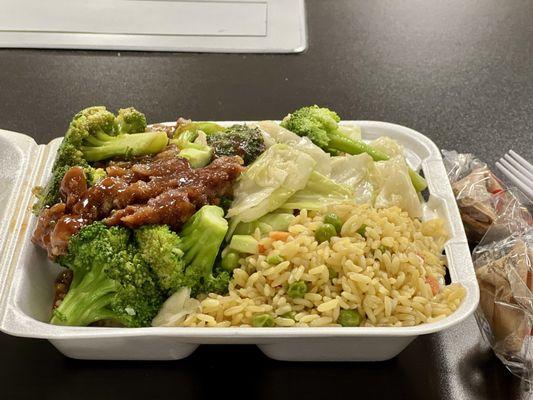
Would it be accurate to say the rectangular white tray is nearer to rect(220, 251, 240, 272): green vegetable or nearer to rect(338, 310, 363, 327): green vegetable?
rect(220, 251, 240, 272): green vegetable

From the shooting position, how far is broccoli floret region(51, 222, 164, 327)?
6.19 feet

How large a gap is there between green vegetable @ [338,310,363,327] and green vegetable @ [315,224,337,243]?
0.27m

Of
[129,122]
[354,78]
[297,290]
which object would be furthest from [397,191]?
[354,78]

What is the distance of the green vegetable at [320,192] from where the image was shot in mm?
2211

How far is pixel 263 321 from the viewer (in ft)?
6.07

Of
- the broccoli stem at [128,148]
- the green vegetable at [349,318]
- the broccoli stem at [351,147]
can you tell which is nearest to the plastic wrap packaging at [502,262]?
the broccoli stem at [351,147]

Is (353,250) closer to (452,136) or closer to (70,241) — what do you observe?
(70,241)

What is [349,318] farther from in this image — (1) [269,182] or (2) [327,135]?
(2) [327,135]

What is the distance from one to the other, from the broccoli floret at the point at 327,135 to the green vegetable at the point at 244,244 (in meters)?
0.58

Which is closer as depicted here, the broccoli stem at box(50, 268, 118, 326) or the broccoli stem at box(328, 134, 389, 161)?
the broccoli stem at box(50, 268, 118, 326)

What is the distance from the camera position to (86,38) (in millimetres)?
3723

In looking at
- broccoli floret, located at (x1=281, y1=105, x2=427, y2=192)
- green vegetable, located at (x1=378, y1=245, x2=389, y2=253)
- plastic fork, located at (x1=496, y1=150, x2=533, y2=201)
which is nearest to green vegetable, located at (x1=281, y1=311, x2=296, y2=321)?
green vegetable, located at (x1=378, y1=245, x2=389, y2=253)

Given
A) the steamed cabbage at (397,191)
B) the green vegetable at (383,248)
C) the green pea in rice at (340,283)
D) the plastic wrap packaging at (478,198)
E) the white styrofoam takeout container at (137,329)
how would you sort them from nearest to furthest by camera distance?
1. the white styrofoam takeout container at (137,329)
2. the green pea in rice at (340,283)
3. the green vegetable at (383,248)
4. the steamed cabbage at (397,191)
5. the plastic wrap packaging at (478,198)

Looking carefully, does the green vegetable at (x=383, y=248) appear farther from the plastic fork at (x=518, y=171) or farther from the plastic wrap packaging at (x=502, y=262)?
the plastic fork at (x=518, y=171)
